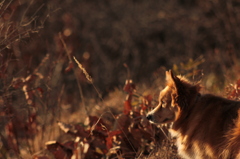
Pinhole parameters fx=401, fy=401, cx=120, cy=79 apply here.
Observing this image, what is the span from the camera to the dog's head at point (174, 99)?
170 inches

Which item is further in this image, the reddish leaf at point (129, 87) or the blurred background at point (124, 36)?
the blurred background at point (124, 36)

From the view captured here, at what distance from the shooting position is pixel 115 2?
15.3 m

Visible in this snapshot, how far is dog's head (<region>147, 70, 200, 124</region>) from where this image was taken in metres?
4.31

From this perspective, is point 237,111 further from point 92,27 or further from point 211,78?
point 92,27

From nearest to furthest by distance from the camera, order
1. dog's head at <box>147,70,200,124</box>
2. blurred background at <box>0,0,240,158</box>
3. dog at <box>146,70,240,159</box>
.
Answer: dog at <box>146,70,240,159</box> < dog's head at <box>147,70,200,124</box> < blurred background at <box>0,0,240,158</box>

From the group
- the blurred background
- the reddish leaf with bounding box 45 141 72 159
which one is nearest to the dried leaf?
the reddish leaf with bounding box 45 141 72 159

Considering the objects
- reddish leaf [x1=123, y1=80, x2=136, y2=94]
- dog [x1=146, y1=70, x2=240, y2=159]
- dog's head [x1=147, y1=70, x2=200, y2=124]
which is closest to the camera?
dog [x1=146, y1=70, x2=240, y2=159]

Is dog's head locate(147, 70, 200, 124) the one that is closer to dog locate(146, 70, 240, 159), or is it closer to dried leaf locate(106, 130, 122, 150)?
dog locate(146, 70, 240, 159)

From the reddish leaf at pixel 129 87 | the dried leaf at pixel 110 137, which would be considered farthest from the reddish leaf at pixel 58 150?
the reddish leaf at pixel 129 87

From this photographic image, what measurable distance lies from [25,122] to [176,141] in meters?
2.80

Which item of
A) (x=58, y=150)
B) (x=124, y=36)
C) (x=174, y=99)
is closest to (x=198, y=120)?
(x=174, y=99)

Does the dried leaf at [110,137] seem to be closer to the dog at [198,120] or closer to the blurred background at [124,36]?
the dog at [198,120]

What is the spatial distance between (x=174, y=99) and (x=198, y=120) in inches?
13.4

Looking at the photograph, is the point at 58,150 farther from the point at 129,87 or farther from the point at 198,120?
the point at 198,120
